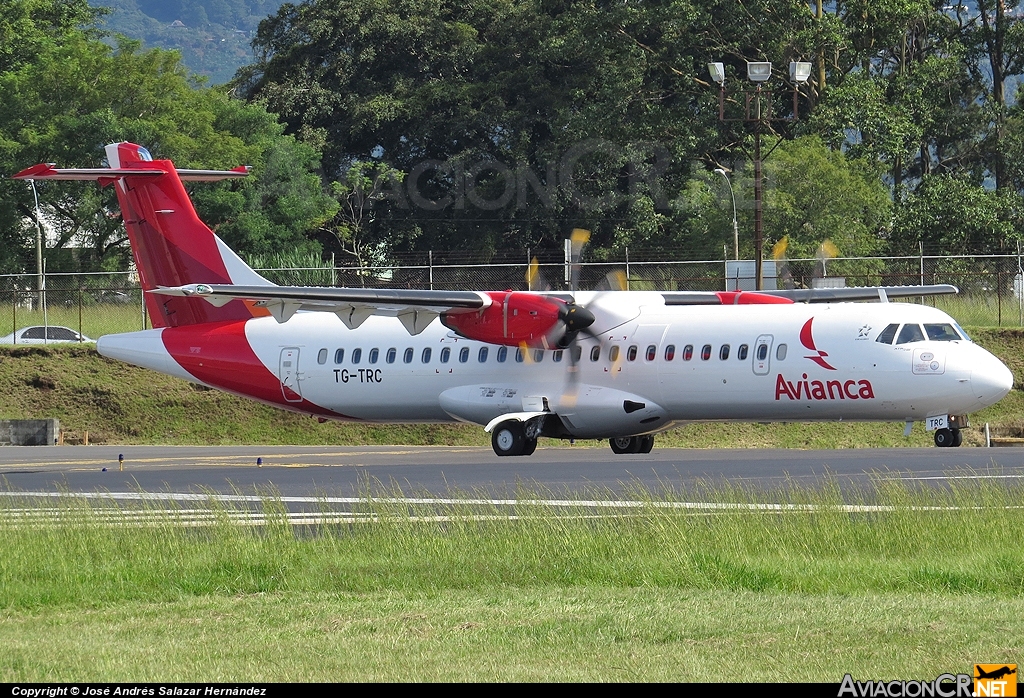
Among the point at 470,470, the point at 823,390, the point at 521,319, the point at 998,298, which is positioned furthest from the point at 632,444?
the point at 998,298

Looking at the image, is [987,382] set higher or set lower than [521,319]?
lower

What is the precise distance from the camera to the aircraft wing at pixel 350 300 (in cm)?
2614

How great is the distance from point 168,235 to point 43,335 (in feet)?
62.6

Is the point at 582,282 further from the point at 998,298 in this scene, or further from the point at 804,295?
the point at 804,295

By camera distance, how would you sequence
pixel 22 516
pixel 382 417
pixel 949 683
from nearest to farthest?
pixel 949 683, pixel 22 516, pixel 382 417

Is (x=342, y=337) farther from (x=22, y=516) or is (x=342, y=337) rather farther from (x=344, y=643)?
(x=344, y=643)

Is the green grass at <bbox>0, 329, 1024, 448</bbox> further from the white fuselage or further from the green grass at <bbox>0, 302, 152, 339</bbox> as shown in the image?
the white fuselage

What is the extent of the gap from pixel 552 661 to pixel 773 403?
18.0 m

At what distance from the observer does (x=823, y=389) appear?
85.3ft

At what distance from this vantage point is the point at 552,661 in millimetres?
9031

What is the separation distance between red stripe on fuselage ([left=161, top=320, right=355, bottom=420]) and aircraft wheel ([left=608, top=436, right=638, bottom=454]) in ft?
19.3

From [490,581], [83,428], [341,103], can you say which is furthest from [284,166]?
[490,581]

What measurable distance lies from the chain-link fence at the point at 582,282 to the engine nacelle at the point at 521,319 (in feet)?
48.1

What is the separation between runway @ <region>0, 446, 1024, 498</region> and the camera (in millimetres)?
20656
